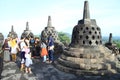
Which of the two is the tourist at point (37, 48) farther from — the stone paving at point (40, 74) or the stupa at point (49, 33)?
the stone paving at point (40, 74)

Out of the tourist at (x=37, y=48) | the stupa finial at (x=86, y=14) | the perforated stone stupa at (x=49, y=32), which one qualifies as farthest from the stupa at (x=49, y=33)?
the stupa finial at (x=86, y=14)

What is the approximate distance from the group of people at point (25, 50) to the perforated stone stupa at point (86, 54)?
1.07 meters

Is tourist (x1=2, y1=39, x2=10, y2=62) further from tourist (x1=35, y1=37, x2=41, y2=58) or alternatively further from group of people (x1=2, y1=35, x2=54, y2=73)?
tourist (x1=35, y1=37, x2=41, y2=58)

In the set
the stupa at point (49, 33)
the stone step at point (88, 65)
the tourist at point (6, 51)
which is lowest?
the stone step at point (88, 65)

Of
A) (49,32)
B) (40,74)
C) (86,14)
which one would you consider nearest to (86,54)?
Answer: (86,14)

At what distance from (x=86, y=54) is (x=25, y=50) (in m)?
3.57

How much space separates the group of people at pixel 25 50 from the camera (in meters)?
10.2

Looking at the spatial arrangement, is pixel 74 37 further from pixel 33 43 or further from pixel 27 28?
pixel 27 28

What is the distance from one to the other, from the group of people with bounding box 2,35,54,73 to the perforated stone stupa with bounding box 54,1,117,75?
1070 mm

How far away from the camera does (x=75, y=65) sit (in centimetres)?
1099

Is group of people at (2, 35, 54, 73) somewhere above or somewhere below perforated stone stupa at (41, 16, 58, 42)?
below

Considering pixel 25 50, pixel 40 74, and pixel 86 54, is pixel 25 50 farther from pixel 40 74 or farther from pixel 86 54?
pixel 86 54

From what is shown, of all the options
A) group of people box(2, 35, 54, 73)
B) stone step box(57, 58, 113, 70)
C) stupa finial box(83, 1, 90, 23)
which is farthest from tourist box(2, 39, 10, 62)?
stupa finial box(83, 1, 90, 23)

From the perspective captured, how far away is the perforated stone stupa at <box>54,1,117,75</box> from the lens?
35.4ft
